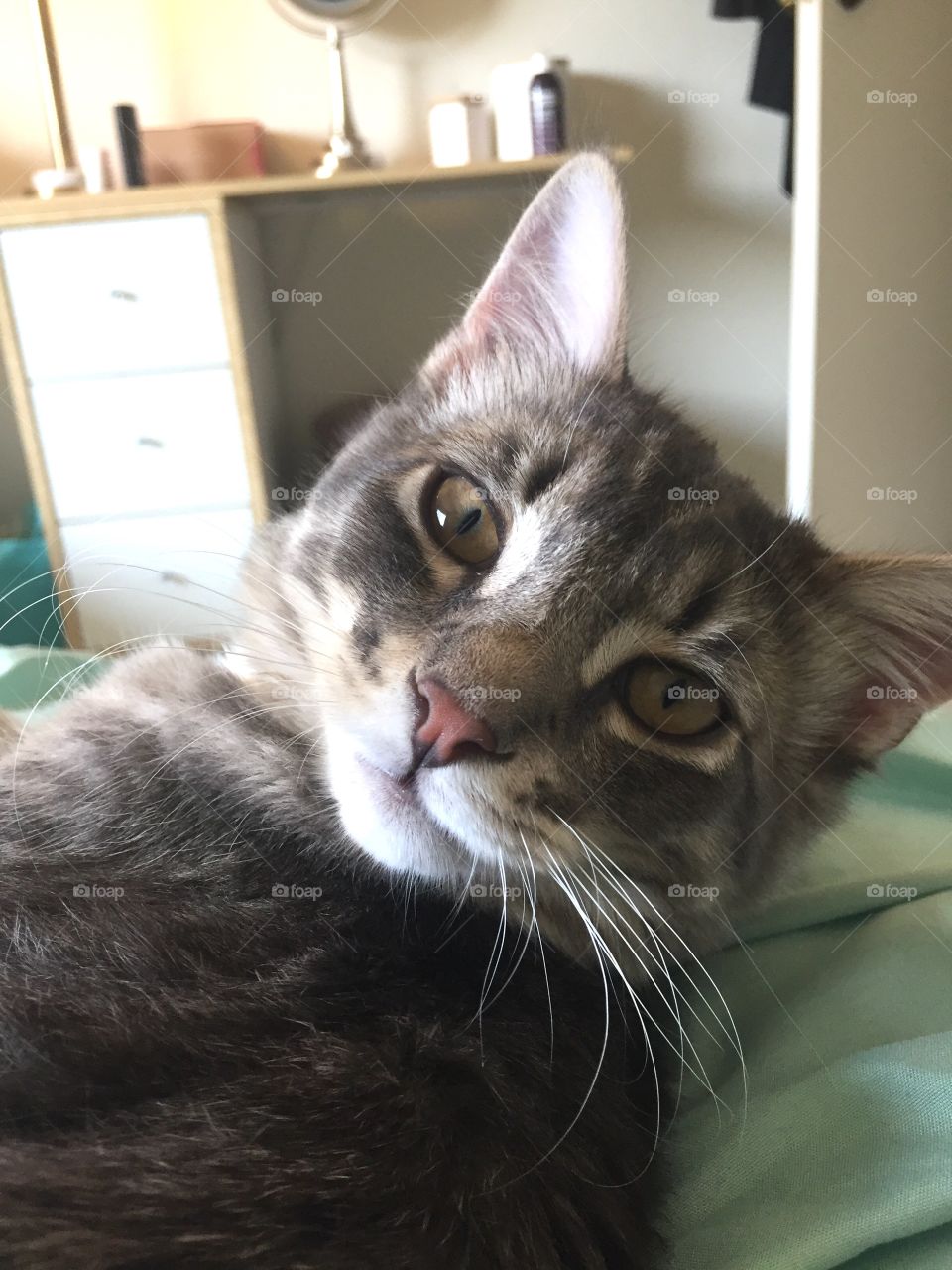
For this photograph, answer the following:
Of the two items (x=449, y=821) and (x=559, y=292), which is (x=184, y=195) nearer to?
(x=559, y=292)

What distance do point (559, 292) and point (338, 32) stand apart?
9.08 feet

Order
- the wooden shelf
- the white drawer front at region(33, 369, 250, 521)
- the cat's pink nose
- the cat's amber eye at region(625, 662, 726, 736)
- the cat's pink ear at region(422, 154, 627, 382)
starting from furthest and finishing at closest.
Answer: the white drawer front at region(33, 369, 250, 521) → the wooden shelf → the cat's pink ear at region(422, 154, 627, 382) → the cat's amber eye at region(625, 662, 726, 736) → the cat's pink nose

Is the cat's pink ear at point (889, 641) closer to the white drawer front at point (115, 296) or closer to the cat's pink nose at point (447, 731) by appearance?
the cat's pink nose at point (447, 731)

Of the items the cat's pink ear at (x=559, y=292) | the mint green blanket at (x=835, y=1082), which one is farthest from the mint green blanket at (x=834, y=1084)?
the cat's pink ear at (x=559, y=292)

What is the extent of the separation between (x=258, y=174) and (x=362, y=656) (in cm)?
319

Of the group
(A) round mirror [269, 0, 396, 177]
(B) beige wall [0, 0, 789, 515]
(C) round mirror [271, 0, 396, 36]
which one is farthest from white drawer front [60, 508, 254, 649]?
(C) round mirror [271, 0, 396, 36]

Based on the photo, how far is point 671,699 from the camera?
100 centimetres

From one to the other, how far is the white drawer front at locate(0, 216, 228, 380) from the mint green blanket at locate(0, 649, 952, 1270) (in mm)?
2634

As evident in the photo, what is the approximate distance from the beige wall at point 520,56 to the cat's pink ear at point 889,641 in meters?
2.58

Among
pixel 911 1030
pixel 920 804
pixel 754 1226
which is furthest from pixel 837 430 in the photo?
pixel 754 1226

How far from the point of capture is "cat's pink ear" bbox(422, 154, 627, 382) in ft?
3.76

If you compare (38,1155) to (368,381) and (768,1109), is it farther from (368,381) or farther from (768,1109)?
(368,381)

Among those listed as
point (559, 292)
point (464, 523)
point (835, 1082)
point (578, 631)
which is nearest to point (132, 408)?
point (559, 292)

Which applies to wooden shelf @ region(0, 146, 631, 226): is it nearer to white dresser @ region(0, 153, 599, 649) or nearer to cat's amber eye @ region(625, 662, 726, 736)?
white dresser @ region(0, 153, 599, 649)
